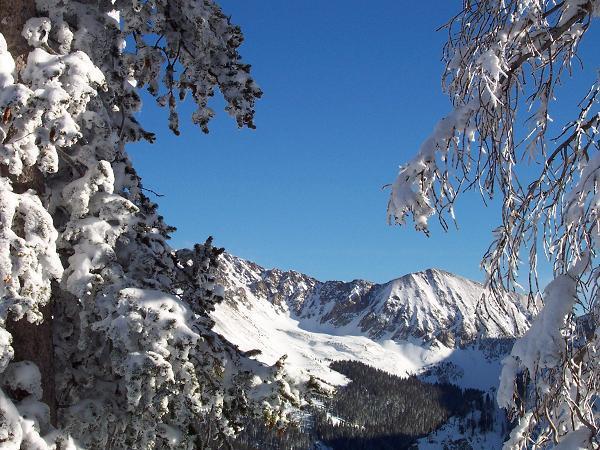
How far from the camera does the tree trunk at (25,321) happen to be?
429cm

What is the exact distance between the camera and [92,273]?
4309 millimetres

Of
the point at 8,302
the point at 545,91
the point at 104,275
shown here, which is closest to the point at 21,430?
the point at 8,302

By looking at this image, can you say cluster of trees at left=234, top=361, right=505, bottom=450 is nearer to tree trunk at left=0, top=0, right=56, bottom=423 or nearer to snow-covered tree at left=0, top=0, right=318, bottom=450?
snow-covered tree at left=0, top=0, right=318, bottom=450

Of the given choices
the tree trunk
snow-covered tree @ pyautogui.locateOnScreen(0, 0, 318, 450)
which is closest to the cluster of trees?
snow-covered tree @ pyautogui.locateOnScreen(0, 0, 318, 450)

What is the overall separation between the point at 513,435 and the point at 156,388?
2728 mm

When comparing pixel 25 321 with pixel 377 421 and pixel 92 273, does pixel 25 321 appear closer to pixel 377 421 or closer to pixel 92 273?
pixel 92 273

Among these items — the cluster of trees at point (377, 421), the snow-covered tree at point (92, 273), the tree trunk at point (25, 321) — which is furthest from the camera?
the cluster of trees at point (377, 421)

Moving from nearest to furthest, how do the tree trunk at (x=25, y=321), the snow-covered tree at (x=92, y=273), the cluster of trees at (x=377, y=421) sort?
the snow-covered tree at (x=92, y=273)
the tree trunk at (x=25, y=321)
the cluster of trees at (x=377, y=421)

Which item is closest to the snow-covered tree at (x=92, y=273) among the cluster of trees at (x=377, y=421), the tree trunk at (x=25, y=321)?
the tree trunk at (x=25, y=321)

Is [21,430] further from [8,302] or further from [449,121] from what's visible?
[449,121]

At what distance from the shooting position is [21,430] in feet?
12.4

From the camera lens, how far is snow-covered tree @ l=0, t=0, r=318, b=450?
3848 millimetres

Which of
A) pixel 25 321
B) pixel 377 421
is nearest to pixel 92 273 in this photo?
pixel 25 321

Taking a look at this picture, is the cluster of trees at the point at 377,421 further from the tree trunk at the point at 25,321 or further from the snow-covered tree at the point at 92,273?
the tree trunk at the point at 25,321
